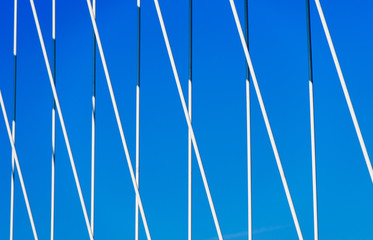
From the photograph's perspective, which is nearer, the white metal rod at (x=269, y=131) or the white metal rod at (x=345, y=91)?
the white metal rod at (x=345, y=91)

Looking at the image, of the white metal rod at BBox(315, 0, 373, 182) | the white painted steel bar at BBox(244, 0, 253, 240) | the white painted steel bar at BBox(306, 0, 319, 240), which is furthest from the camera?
the white painted steel bar at BBox(244, 0, 253, 240)

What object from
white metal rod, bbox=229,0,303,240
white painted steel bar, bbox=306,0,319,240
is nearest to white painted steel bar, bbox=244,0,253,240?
white metal rod, bbox=229,0,303,240

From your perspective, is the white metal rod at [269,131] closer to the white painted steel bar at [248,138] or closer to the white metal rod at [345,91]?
the white painted steel bar at [248,138]

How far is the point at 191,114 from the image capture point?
600 centimetres

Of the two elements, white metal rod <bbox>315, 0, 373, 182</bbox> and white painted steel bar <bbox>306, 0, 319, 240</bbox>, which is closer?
white metal rod <bbox>315, 0, 373, 182</bbox>

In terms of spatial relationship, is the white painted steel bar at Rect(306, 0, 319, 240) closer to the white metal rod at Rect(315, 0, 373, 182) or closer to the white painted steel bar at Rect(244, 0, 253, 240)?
the white metal rod at Rect(315, 0, 373, 182)

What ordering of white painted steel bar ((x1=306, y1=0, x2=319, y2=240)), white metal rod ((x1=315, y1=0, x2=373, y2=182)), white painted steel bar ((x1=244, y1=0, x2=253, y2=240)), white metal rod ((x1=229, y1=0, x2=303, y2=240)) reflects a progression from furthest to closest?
white painted steel bar ((x1=244, y1=0, x2=253, y2=240)) → white metal rod ((x1=229, y1=0, x2=303, y2=240)) → white painted steel bar ((x1=306, y1=0, x2=319, y2=240)) → white metal rod ((x1=315, y1=0, x2=373, y2=182))

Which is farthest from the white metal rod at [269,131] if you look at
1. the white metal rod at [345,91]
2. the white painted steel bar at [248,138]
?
the white metal rod at [345,91]

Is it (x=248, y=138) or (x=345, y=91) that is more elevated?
(x=345, y=91)

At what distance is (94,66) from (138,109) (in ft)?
3.85

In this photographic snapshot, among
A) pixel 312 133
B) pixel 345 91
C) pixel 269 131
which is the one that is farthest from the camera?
pixel 269 131

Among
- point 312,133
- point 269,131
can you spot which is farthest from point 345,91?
point 269,131

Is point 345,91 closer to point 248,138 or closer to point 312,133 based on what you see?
point 312,133

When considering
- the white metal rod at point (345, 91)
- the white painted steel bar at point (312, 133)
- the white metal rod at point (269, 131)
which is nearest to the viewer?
the white metal rod at point (345, 91)
